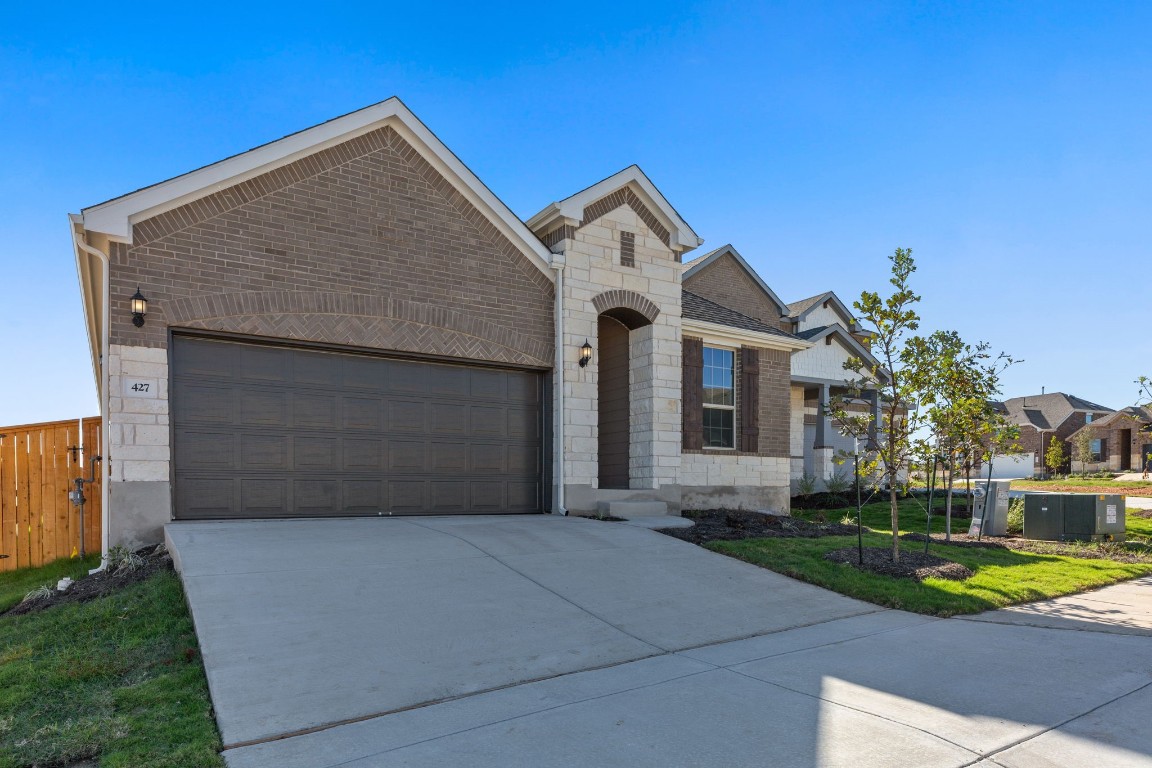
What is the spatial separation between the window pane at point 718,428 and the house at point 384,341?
0.13m

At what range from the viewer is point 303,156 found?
10.4 m

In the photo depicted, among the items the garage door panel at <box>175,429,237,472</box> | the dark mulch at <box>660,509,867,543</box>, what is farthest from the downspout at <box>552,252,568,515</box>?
the garage door panel at <box>175,429,237,472</box>

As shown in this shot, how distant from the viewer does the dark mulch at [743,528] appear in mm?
10625

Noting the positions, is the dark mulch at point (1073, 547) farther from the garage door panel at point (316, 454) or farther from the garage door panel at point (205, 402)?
the garage door panel at point (205, 402)

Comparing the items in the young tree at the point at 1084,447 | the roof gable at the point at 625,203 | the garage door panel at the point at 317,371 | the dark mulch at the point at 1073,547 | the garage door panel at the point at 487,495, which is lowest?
the young tree at the point at 1084,447

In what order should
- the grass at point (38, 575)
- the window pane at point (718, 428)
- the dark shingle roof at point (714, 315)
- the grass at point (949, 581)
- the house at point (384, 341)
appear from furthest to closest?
the window pane at point (718, 428), the dark shingle roof at point (714, 315), the house at point (384, 341), the grass at point (38, 575), the grass at point (949, 581)

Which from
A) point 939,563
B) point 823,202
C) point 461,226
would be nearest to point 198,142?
point 461,226

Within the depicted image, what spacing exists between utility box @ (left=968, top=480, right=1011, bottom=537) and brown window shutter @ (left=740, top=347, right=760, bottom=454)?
4.71m

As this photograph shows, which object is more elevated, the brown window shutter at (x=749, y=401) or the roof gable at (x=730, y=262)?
the roof gable at (x=730, y=262)

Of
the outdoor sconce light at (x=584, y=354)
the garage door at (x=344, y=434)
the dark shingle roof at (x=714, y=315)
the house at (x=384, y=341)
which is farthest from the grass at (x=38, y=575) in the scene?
the dark shingle roof at (x=714, y=315)

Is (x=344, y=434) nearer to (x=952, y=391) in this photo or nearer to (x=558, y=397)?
(x=558, y=397)

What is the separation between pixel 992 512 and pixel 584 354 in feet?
30.9

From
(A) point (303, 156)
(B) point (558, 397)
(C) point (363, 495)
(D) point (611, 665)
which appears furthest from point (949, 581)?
(A) point (303, 156)

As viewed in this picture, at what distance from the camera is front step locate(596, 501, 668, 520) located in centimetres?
1213
